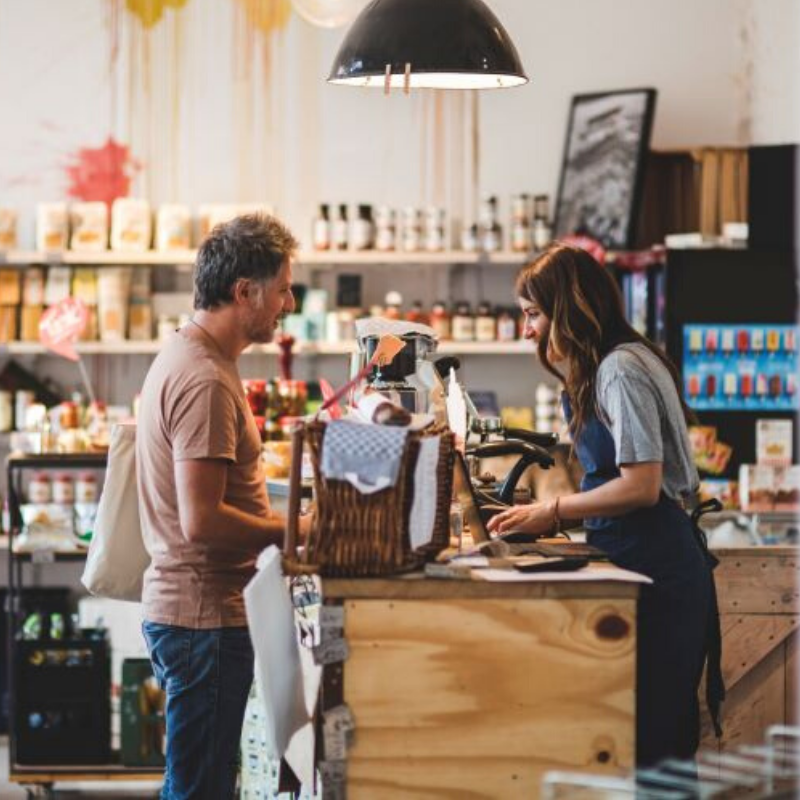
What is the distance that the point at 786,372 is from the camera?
5789 millimetres

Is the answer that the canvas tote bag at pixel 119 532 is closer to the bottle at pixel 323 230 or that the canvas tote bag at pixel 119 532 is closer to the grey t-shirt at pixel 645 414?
the grey t-shirt at pixel 645 414

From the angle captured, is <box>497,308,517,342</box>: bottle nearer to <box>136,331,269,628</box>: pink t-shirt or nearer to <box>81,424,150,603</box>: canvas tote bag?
<box>81,424,150,603</box>: canvas tote bag

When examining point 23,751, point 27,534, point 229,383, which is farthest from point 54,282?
point 229,383

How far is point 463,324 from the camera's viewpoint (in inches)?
249

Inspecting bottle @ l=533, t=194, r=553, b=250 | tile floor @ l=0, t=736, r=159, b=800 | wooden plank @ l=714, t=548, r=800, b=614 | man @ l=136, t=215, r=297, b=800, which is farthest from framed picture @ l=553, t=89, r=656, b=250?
man @ l=136, t=215, r=297, b=800

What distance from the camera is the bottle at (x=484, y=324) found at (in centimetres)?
632

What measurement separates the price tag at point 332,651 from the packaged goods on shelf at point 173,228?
397cm

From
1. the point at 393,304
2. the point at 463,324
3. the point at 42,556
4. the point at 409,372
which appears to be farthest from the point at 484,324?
the point at 409,372

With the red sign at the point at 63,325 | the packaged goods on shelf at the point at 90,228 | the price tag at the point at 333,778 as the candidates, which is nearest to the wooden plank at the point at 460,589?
the price tag at the point at 333,778

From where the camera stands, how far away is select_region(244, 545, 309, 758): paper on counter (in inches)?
100

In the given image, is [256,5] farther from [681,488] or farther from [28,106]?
[681,488]

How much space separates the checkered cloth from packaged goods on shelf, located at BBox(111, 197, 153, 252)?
395 cm

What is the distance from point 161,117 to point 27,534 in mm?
2013

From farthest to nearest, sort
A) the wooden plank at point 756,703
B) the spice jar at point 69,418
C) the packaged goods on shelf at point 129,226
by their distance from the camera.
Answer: the packaged goods on shelf at point 129,226
the spice jar at point 69,418
the wooden plank at point 756,703
